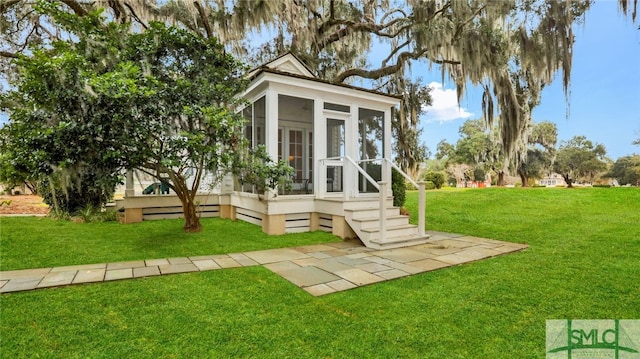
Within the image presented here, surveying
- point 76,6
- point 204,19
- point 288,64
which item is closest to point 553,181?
point 288,64

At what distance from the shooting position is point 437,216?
9094 millimetres

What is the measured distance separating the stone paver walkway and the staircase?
6.2 inches

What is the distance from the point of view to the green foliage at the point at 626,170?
2873 centimetres

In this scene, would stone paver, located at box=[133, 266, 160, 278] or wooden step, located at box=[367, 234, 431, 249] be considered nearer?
stone paver, located at box=[133, 266, 160, 278]

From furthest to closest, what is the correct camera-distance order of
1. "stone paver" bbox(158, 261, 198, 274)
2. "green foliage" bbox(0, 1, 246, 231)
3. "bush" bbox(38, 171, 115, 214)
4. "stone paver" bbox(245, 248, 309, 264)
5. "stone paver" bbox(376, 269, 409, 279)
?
Result: "bush" bbox(38, 171, 115, 214), "stone paver" bbox(245, 248, 309, 264), "green foliage" bbox(0, 1, 246, 231), "stone paver" bbox(158, 261, 198, 274), "stone paver" bbox(376, 269, 409, 279)

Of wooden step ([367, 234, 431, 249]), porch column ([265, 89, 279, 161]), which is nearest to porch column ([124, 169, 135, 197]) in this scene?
porch column ([265, 89, 279, 161])

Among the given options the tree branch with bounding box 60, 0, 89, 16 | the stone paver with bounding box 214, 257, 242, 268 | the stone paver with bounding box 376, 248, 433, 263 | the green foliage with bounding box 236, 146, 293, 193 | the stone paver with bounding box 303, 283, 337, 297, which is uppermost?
the tree branch with bounding box 60, 0, 89, 16

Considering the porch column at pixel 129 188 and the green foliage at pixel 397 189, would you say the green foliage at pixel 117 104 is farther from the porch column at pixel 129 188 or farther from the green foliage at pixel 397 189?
the green foliage at pixel 397 189

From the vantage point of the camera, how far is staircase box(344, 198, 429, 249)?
548 cm

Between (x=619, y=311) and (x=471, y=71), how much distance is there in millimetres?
8172

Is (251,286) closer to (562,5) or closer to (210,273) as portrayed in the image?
(210,273)

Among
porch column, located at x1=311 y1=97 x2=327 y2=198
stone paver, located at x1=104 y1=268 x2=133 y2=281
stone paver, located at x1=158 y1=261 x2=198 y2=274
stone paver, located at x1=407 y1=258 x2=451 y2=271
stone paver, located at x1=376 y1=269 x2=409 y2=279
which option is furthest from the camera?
porch column, located at x1=311 y1=97 x2=327 y2=198

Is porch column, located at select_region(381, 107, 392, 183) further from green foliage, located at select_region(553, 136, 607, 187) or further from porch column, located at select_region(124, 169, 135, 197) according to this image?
green foliage, located at select_region(553, 136, 607, 187)

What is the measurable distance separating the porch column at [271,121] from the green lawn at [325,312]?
10.1ft
